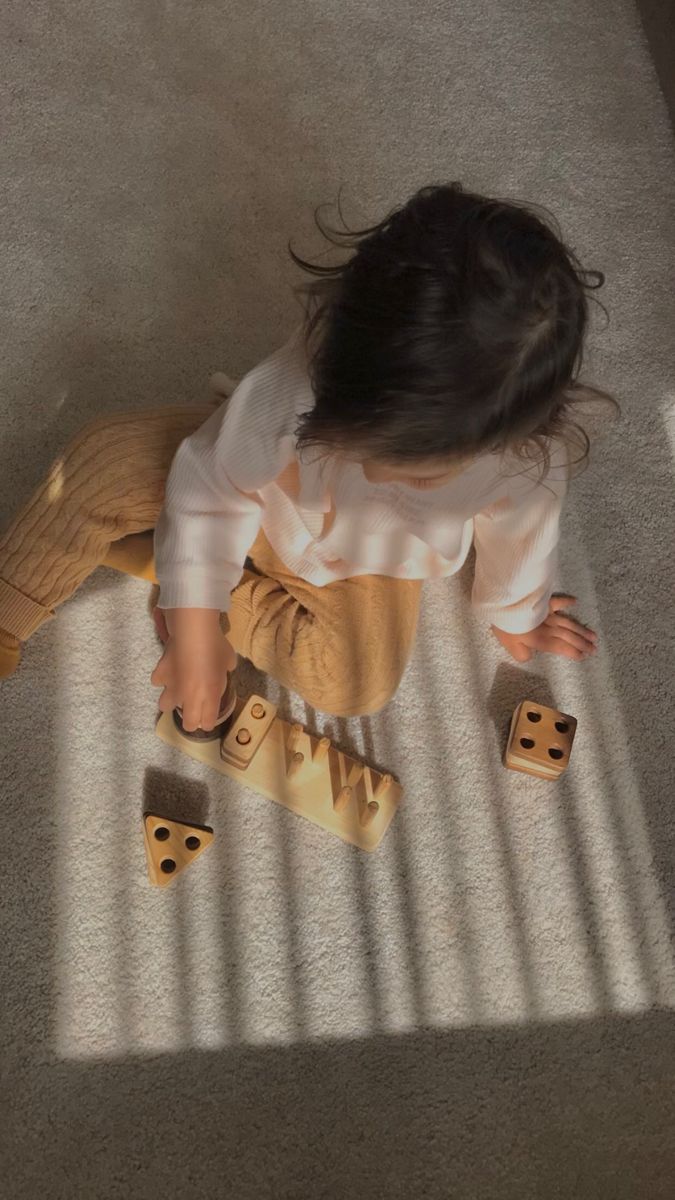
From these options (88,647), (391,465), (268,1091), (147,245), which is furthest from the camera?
(147,245)

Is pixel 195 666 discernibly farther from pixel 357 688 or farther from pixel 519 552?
pixel 519 552

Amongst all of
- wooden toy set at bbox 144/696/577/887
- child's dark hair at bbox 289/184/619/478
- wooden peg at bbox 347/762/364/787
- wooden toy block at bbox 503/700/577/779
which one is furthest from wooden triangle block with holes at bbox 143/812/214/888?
child's dark hair at bbox 289/184/619/478

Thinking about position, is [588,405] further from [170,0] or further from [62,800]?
[170,0]

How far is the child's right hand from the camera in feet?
2.40

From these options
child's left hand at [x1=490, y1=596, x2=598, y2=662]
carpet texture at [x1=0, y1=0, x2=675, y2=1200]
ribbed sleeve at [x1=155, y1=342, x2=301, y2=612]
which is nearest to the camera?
ribbed sleeve at [x1=155, y1=342, x2=301, y2=612]

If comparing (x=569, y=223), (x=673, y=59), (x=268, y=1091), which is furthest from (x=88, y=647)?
(x=673, y=59)

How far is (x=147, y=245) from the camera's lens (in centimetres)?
104

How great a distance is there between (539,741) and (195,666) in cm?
29

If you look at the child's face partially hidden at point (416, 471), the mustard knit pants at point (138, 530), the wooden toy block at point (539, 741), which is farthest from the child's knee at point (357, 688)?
the child's face partially hidden at point (416, 471)

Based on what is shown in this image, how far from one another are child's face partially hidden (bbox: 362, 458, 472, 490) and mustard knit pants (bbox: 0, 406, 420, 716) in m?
0.19

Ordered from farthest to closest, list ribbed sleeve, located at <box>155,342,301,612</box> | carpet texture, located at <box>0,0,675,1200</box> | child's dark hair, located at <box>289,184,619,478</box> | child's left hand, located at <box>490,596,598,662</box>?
1. child's left hand, located at <box>490,596,598,662</box>
2. carpet texture, located at <box>0,0,675,1200</box>
3. ribbed sleeve, located at <box>155,342,301,612</box>
4. child's dark hair, located at <box>289,184,619,478</box>

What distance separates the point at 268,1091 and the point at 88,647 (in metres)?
0.37

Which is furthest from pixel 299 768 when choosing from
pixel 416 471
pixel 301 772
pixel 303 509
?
pixel 416 471

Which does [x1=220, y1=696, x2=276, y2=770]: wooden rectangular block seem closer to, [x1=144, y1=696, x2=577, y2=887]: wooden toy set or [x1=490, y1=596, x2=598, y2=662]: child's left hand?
[x1=144, y1=696, x2=577, y2=887]: wooden toy set
